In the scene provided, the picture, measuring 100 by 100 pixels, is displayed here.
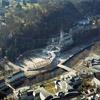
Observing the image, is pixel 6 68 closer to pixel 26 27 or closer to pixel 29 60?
pixel 29 60

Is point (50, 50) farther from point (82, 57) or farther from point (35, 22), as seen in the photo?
point (35, 22)

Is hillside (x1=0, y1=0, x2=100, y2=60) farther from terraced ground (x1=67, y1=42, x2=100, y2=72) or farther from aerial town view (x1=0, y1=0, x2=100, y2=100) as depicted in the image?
terraced ground (x1=67, y1=42, x2=100, y2=72)

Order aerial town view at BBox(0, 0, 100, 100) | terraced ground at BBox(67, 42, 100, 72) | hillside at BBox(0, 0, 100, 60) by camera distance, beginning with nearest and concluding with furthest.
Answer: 1. aerial town view at BBox(0, 0, 100, 100)
2. terraced ground at BBox(67, 42, 100, 72)
3. hillside at BBox(0, 0, 100, 60)

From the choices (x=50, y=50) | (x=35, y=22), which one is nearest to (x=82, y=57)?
(x=50, y=50)

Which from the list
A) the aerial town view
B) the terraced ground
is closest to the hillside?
the aerial town view

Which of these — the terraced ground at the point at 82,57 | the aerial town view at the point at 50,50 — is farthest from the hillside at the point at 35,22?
the terraced ground at the point at 82,57

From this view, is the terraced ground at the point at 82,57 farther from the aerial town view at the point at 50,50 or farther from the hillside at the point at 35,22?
the hillside at the point at 35,22

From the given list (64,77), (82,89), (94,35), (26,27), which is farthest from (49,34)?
(82,89)

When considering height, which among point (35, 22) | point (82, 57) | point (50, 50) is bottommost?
point (82, 57)
